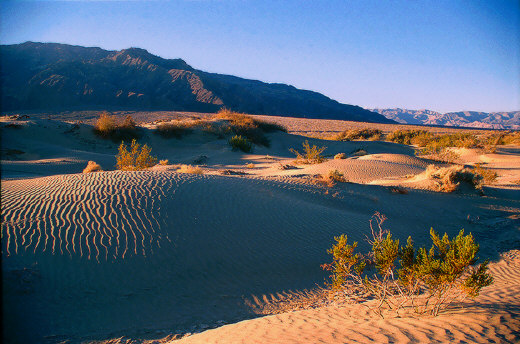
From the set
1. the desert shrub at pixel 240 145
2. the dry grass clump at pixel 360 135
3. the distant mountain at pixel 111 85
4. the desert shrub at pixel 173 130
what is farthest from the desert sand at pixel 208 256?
the distant mountain at pixel 111 85

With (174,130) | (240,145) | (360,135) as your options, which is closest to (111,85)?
(174,130)

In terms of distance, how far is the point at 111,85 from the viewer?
64.5 metres

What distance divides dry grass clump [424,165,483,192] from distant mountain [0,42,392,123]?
55.2 meters

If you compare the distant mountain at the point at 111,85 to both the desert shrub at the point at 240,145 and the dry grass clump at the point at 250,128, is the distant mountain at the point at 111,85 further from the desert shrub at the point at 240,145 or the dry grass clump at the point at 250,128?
the desert shrub at the point at 240,145

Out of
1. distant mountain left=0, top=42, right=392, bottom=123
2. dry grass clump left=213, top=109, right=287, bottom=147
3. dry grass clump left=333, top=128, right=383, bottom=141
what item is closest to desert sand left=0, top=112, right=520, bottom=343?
dry grass clump left=213, top=109, right=287, bottom=147

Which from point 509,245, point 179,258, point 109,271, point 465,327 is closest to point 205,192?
point 179,258

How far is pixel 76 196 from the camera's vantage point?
23.4ft

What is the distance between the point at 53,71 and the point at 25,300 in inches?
2854

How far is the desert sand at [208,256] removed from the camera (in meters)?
3.81

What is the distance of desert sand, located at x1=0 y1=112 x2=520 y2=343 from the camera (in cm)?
381

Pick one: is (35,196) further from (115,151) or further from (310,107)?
(310,107)

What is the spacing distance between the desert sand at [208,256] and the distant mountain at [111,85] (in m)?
54.1

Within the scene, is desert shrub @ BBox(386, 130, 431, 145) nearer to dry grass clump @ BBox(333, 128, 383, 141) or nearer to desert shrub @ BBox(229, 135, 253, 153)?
dry grass clump @ BBox(333, 128, 383, 141)

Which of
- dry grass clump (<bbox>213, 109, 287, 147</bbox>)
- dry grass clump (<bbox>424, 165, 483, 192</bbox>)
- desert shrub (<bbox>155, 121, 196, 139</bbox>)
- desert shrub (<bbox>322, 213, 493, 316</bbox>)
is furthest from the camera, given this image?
dry grass clump (<bbox>213, 109, 287, 147</bbox>)
